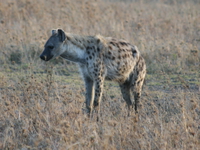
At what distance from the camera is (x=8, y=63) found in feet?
27.5

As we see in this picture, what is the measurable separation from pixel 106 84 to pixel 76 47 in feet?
5.27

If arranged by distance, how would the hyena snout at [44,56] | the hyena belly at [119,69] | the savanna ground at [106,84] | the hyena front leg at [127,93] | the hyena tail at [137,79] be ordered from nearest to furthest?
1. the savanna ground at [106,84]
2. the hyena snout at [44,56]
3. the hyena belly at [119,69]
4. the hyena tail at [137,79]
5. the hyena front leg at [127,93]

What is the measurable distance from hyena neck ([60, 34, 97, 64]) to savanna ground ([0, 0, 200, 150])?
0.36 meters

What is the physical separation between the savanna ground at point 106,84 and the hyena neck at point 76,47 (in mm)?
360

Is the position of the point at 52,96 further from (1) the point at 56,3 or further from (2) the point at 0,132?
(1) the point at 56,3

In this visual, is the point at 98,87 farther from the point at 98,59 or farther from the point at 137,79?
the point at 137,79

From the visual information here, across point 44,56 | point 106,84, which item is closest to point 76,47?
point 44,56

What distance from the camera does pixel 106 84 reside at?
6.81 metres

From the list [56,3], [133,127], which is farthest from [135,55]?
[56,3]

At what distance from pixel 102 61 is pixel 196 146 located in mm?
1731

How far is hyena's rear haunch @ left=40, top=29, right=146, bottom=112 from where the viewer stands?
526 centimetres

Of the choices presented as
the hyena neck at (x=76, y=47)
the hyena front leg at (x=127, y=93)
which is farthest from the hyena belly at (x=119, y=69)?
the hyena neck at (x=76, y=47)

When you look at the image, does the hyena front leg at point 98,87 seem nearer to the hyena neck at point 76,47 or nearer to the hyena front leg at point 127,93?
the hyena neck at point 76,47

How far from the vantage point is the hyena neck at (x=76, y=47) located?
5340 millimetres
